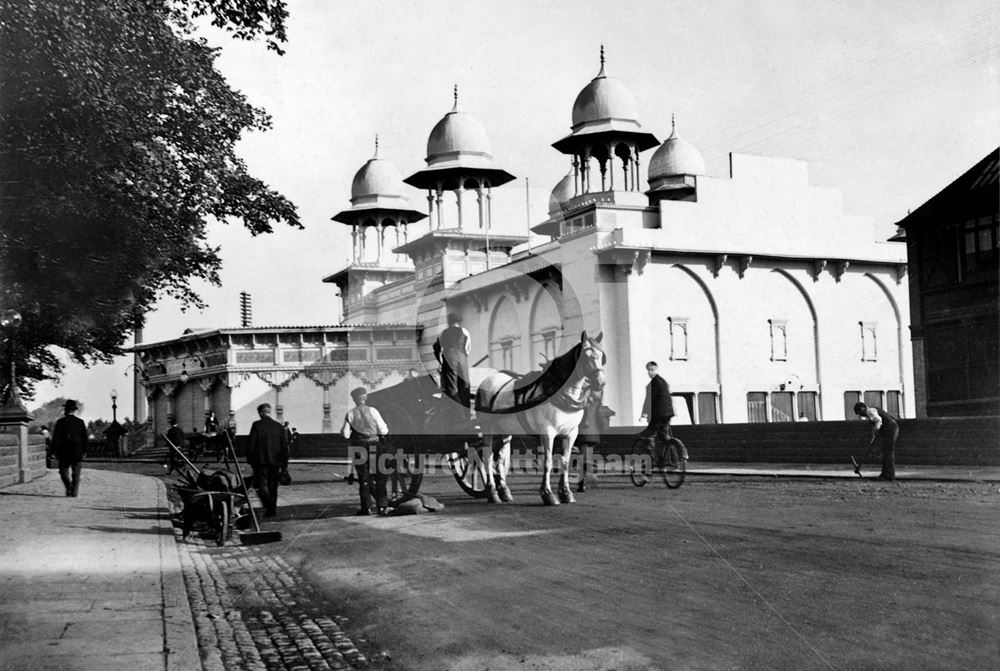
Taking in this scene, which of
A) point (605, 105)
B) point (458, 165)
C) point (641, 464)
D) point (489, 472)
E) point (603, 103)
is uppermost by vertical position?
point (603, 103)

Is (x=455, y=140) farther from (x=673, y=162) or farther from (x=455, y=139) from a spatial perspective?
(x=673, y=162)

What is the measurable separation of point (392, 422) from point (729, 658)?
409 inches

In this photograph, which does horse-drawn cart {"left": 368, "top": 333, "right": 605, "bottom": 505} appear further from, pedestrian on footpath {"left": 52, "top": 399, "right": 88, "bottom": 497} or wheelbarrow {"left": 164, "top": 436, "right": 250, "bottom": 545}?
pedestrian on footpath {"left": 52, "top": 399, "right": 88, "bottom": 497}

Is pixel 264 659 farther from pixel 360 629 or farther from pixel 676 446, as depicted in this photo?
pixel 676 446

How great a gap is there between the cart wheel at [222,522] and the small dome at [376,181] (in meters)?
57.3

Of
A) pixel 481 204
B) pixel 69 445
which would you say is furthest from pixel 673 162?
pixel 69 445

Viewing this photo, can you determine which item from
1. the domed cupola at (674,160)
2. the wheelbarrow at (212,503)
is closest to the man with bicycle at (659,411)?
the wheelbarrow at (212,503)

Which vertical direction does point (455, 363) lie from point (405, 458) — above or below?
above

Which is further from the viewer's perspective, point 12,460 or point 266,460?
point 12,460

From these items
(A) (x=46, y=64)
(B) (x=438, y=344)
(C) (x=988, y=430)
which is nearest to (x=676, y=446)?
(B) (x=438, y=344)

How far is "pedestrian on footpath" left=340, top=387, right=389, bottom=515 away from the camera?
14.7 metres

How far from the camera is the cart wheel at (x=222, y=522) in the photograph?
41.1ft

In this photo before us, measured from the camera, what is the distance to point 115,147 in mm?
14883

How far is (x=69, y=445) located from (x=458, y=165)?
139ft
